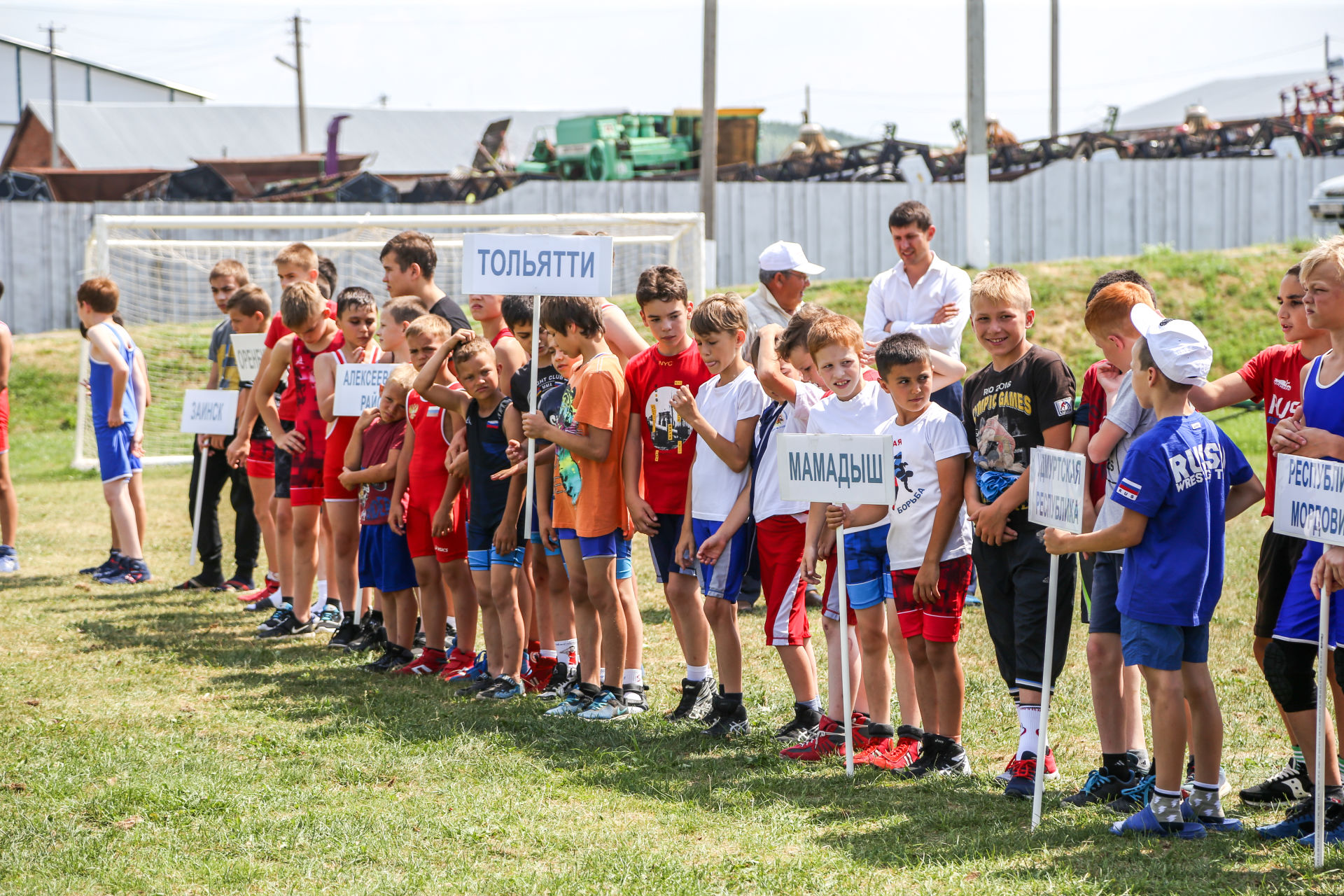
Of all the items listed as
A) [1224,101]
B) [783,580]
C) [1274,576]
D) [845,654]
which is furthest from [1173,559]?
[1224,101]

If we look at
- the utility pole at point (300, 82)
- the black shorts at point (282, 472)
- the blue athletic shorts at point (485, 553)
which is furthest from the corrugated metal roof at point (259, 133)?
the blue athletic shorts at point (485, 553)

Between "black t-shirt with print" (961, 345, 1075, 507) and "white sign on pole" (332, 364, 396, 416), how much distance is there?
3485 millimetres

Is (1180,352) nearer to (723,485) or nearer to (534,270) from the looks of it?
(723,485)

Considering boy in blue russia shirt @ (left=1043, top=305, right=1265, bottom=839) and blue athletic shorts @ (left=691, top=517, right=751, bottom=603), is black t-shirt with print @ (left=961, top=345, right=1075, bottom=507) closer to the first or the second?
boy in blue russia shirt @ (left=1043, top=305, right=1265, bottom=839)

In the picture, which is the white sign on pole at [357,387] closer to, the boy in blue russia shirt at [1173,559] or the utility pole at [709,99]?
the boy in blue russia shirt at [1173,559]

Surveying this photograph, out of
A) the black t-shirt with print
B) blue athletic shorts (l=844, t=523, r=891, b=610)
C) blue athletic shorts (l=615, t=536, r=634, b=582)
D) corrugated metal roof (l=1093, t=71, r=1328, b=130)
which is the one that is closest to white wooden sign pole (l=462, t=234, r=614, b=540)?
blue athletic shorts (l=615, t=536, r=634, b=582)

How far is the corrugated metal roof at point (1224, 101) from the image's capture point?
51.8 meters

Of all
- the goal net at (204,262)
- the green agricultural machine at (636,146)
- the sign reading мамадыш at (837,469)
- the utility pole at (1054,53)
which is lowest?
the sign reading мамадыш at (837,469)

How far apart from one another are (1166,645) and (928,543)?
1.02m

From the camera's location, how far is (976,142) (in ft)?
60.7

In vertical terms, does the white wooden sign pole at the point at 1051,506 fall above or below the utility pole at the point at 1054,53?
below

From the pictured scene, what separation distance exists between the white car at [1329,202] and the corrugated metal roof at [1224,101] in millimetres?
31869

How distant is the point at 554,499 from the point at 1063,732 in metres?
2.42

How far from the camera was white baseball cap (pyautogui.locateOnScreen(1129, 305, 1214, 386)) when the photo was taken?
3.87 meters
